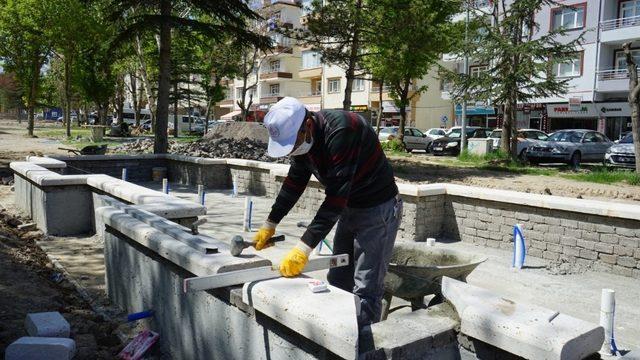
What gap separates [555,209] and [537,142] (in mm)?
16355

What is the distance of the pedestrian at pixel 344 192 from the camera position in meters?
3.25

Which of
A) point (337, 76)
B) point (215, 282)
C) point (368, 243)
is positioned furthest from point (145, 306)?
point (337, 76)

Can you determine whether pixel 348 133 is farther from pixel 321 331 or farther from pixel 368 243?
pixel 321 331

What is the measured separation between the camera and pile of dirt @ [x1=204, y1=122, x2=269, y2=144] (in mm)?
19609

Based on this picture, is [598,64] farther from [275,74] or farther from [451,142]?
[275,74]

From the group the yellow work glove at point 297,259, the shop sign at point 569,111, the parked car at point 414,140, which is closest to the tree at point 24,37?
the parked car at point 414,140

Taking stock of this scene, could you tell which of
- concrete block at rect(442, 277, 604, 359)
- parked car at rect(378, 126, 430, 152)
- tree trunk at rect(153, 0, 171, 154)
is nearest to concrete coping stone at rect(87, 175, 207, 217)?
concrete block at rect(442, 277, 604, 359)

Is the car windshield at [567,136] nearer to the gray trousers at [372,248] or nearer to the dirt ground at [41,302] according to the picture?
the dirt ground at [41,302]

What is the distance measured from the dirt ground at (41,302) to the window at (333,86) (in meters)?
48.1

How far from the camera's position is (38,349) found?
12.3 feet

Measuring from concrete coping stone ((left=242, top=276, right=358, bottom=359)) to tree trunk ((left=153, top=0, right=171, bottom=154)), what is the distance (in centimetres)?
1474

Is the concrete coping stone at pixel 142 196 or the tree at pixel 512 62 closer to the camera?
the concrete coping stone at pixel 142 196

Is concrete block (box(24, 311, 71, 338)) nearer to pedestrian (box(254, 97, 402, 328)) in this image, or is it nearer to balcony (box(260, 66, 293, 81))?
pedestrian (box(254, 97, 402, 328))

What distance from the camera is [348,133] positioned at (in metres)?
3.32
